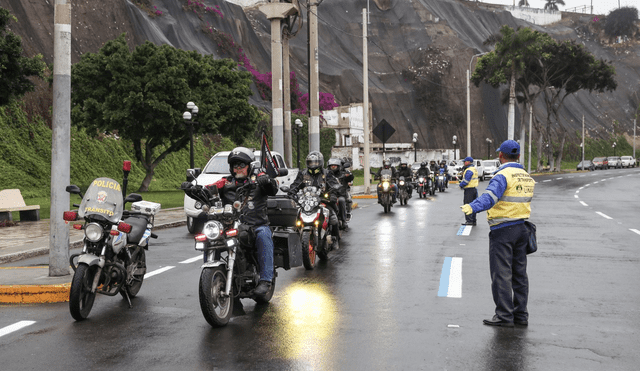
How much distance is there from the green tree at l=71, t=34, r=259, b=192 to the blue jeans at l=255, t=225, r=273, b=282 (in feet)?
82.2

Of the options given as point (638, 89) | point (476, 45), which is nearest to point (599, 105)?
point (638, 89)

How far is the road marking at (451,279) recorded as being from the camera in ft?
26.5

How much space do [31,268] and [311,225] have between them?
4178 mm

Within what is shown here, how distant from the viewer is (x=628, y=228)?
16.0m

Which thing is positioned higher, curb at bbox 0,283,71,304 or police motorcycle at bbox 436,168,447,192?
police motorcycle at bbox 436,168,447,192

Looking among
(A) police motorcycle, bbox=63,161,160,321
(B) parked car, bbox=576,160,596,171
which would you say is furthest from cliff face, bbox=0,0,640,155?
(A) police motorcycle, bbox=63,161,160,321

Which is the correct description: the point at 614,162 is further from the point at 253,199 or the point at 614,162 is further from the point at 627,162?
the point at 253,199

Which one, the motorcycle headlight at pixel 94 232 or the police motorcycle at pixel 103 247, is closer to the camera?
the police motorcycle at pixel 103 247

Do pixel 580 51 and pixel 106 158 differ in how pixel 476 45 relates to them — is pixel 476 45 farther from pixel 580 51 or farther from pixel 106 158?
pixel 106 158

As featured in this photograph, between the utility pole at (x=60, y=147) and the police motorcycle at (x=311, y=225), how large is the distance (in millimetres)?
3260

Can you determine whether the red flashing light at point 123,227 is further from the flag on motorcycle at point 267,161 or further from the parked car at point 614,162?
the parked car at point 614,162

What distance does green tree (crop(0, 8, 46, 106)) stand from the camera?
17.7m

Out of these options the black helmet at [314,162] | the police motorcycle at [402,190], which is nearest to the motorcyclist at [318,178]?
the black helmet at [314,162]

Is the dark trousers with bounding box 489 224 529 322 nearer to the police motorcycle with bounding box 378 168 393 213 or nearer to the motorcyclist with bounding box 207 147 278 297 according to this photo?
the motorcyclist with bounding box 207 147 278 297
